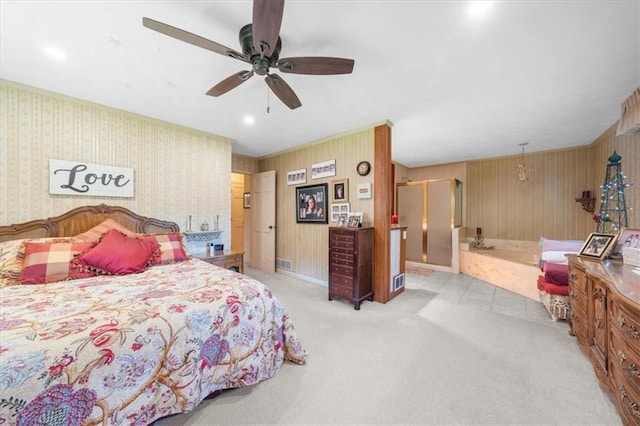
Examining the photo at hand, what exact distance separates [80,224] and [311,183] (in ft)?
9.93

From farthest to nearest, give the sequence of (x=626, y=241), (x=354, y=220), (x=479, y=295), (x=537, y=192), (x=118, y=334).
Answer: (x=537, y=192), (x=479, y=295), (x=354, y=220), (x=626, y=241), (x=118, y=334)

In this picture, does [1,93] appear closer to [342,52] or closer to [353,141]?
[342,52]

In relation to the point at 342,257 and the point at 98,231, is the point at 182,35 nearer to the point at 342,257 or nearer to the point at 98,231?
the point at 98,231

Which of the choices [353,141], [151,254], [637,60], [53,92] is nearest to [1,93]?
[53,92]

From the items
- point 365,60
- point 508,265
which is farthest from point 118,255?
point 508,265

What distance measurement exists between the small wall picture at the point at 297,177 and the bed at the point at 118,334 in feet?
7.94

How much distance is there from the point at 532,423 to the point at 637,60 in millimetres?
2836

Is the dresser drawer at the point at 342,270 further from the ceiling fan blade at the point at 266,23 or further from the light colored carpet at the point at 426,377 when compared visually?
the ceiling fan blade at the point at 266,23

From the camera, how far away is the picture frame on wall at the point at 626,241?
1973mm

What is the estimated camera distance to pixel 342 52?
188 centimetres

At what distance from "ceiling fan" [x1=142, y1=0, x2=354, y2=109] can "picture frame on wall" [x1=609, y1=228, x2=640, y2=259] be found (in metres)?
2.68

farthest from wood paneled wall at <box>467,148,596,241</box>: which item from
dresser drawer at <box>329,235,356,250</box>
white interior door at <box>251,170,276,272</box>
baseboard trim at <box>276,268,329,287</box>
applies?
white interior door at <box>251,170,276,272</box>

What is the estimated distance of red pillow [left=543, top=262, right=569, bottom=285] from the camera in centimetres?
262

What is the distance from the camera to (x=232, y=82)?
6.17 feet
